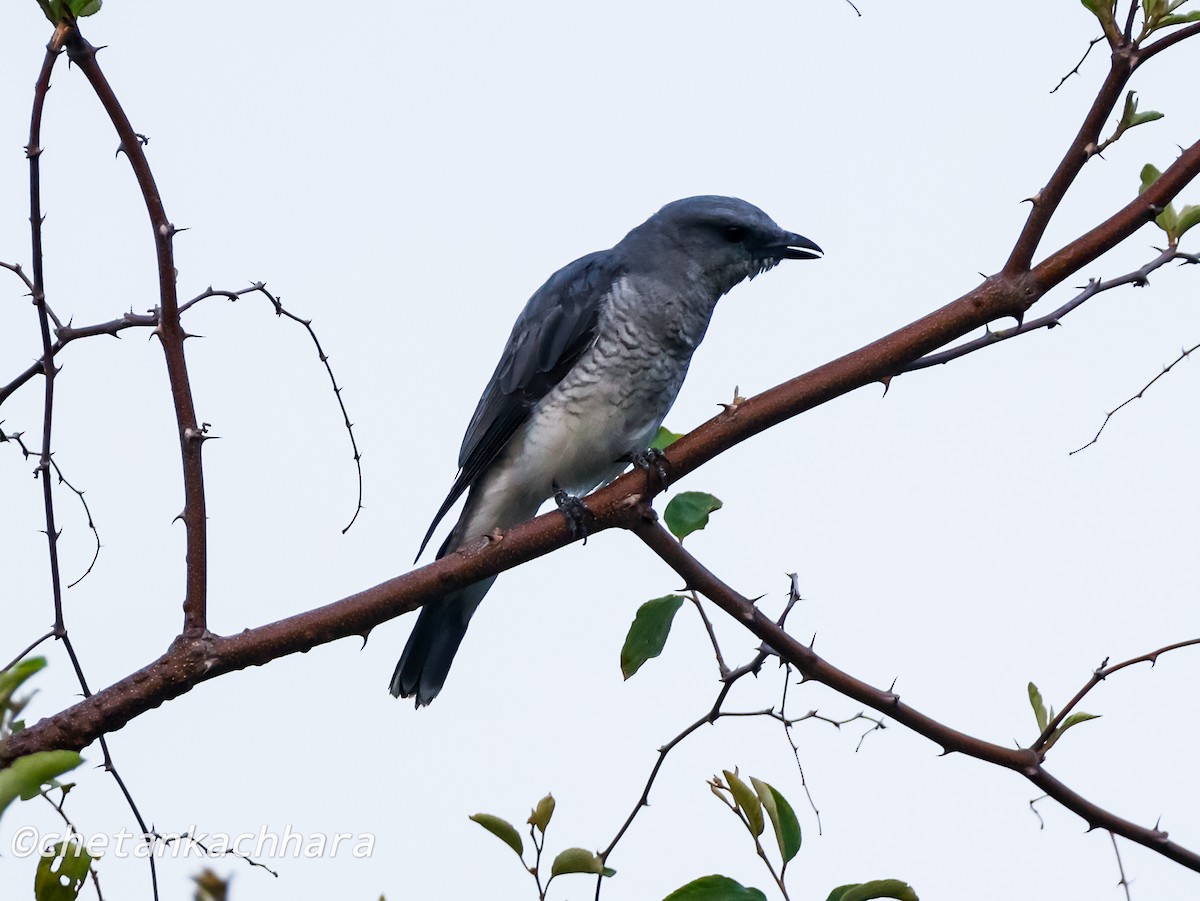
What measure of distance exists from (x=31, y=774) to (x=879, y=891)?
1.26 m

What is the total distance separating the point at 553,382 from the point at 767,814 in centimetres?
224

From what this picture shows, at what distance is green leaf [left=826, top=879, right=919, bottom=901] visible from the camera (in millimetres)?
2025

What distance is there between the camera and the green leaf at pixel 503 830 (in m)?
2.24

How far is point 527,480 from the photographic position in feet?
13.7

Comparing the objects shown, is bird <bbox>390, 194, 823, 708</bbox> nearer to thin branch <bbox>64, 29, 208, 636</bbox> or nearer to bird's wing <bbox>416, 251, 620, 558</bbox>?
bird's wing <bbox>416, 251, 620, 558</bbox>

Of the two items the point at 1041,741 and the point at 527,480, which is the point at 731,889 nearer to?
the point at 1041,741

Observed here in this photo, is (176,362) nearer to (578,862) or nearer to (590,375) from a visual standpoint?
(578,862)

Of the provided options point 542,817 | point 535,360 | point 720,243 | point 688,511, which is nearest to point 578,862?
point 542,817

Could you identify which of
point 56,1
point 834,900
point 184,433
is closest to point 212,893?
point 834,900

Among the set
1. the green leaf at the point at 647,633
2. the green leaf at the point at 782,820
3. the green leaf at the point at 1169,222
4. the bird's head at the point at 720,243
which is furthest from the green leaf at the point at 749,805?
the bird's head at the point at 720,243

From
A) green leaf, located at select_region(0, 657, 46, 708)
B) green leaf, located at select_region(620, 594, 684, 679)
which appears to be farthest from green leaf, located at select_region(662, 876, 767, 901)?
green leaf, located at select_region(0, 657, 46, 708)

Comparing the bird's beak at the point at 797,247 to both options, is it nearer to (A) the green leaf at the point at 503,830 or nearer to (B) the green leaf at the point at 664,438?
(B) the green leaf at the point at 664,438

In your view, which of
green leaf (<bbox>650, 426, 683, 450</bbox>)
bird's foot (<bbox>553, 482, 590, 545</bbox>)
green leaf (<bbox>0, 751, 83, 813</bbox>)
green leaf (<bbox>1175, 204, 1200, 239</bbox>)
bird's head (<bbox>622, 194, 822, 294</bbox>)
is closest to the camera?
green leaf (<bbox>0, 751, 83, 813</bbox>)

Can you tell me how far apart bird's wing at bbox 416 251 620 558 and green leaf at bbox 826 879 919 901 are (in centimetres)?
223
